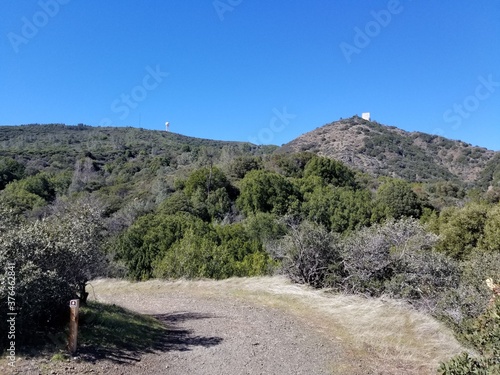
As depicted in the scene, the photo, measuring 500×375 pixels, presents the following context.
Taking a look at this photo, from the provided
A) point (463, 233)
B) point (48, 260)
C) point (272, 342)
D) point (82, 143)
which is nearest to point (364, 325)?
point (272, 342)

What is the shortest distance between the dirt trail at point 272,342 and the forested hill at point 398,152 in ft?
187

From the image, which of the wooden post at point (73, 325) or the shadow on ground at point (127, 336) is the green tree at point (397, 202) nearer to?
the shadow on ground at point (127, 336)

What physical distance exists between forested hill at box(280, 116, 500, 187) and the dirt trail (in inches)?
2247

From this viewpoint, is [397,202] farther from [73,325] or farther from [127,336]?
[73,325]

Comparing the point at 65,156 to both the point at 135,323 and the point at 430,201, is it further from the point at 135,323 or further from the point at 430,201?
the point at 135,323

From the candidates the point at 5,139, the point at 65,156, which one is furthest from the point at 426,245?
the point at 5,139

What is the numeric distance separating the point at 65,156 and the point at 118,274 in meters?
57.2

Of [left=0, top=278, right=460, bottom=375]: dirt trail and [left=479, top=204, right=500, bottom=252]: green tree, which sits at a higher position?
[left=479, top=204, right=500, bottom=252]: green tree

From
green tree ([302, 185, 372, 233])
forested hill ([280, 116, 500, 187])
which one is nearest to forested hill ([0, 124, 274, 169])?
forested hill ([280, 116, 500, 187])

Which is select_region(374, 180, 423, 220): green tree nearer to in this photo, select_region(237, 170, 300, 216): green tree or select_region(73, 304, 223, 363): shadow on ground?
select_region(237, 170, 300, 216): green tree

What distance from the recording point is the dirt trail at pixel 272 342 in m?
5.69

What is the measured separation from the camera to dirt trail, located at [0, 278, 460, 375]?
5691mm

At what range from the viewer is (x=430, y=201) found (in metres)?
39.8

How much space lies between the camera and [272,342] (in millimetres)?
7012
